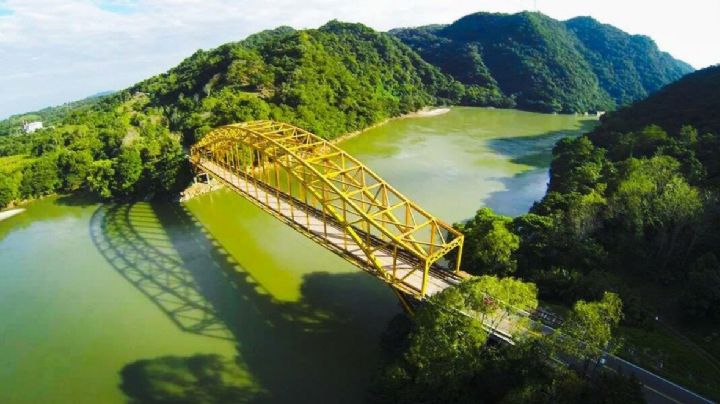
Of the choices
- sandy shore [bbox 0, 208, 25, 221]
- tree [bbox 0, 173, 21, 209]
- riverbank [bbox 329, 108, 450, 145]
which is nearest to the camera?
sandy shore [bbox 0, 208, 25, 221]

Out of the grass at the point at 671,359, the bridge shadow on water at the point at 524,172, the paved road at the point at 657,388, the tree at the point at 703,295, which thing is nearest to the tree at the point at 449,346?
the paved road at the point at 657,388

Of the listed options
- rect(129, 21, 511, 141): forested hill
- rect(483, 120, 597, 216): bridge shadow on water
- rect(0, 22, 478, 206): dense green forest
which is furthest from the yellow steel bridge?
rect(129, 21, 511, 141): forested hill

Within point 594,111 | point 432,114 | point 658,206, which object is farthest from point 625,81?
point 658,206

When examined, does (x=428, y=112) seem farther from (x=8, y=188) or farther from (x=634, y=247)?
(x=8, y=188)

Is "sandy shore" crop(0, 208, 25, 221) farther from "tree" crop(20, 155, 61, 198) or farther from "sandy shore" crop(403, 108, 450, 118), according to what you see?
"sandy shore" crop(403, 108, 450, 118)

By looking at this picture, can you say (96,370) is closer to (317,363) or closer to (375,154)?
(317,363)

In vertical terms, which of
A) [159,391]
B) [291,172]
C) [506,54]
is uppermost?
[506,54]
